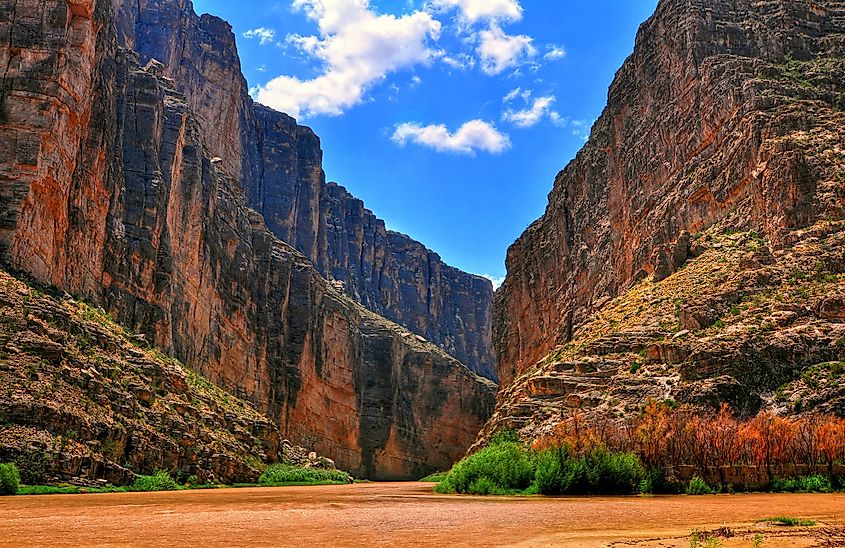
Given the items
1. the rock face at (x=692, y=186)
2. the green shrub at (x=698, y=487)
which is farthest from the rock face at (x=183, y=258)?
the green shrub at (x=698, y=487)

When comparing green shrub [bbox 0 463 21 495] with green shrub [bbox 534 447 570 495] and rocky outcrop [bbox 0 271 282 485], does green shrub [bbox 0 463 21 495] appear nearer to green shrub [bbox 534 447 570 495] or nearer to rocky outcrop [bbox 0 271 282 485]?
rocky outcrop [bbox 0 271 282 485]

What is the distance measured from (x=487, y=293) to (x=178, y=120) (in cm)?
13687

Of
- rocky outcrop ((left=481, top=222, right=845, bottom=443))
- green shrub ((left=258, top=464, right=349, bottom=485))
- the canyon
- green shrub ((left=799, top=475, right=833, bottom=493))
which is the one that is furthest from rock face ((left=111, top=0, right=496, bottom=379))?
green shrub ((left=799, top=475, right=833, bottom=493))

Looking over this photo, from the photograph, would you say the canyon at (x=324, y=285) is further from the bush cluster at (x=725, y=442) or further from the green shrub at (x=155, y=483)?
the bush cluster at (x=725, y=442)

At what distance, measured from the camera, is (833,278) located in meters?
40.5

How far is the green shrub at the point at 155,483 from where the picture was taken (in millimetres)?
36781

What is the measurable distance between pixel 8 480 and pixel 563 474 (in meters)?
20.7

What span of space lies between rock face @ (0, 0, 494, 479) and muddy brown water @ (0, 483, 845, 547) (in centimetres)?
3112

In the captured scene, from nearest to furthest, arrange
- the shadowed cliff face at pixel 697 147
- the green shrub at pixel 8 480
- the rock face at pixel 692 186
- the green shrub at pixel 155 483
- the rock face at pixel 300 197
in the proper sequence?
the green shrub at pixel 8 480 → the green shrub at pixel 155 483 → the rock face at pixel 692 186 → the shadowed cliff face at pixel 697 147 → the rock face at pixel 300 197

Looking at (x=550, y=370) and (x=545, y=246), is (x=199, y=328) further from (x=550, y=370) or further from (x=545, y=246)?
(x=545, y=246)

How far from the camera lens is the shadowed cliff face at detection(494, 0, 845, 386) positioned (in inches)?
1954

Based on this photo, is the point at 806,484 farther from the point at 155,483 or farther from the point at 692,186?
the point at 692,186

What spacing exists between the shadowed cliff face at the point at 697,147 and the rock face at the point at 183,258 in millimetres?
29087

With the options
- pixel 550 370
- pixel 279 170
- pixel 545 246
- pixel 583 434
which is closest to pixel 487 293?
pixel 279 170
